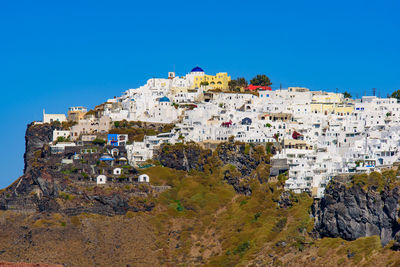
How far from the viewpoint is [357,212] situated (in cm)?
12462

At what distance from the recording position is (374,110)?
154 metres

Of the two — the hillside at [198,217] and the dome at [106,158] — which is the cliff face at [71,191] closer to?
the hillside at [198,217]

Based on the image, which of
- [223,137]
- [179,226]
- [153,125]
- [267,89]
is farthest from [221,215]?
[267,89]

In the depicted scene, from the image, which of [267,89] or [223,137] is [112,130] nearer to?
[223,137]

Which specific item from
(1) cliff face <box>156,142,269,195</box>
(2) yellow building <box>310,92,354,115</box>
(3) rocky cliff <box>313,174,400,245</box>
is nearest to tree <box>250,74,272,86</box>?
(2) yellow building <box>310,92,354,115</box>

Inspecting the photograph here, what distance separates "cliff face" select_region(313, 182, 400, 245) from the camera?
121562mm

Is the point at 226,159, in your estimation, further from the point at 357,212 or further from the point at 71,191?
the point at 357,212

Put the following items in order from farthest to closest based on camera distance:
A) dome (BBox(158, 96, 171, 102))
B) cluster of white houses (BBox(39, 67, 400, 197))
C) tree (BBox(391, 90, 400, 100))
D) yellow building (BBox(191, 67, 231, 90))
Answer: yellow building (BBox(191, 67, 231, 90)) < tree (BBox(391, 90, 400, 100)) < dome (BBox(158, 96, 171, 102)) < cluster of white houses (BBox(39, 67, 400, 197))

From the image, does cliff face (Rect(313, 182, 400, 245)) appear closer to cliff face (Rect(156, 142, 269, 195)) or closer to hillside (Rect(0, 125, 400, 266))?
hillside (Rect(0, 125, 400, 266))

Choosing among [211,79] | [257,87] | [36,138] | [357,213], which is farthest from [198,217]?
[257,87]

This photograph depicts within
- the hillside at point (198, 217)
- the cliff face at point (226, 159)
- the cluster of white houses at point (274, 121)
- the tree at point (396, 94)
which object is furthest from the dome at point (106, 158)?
the tree at point (396, 94)

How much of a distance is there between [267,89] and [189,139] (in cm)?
2771

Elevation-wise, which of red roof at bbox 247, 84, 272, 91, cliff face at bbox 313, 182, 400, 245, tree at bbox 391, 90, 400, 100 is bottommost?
cliff face at bbox 313, 182, 400, 245

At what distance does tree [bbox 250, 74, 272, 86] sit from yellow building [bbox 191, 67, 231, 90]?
6.07m
